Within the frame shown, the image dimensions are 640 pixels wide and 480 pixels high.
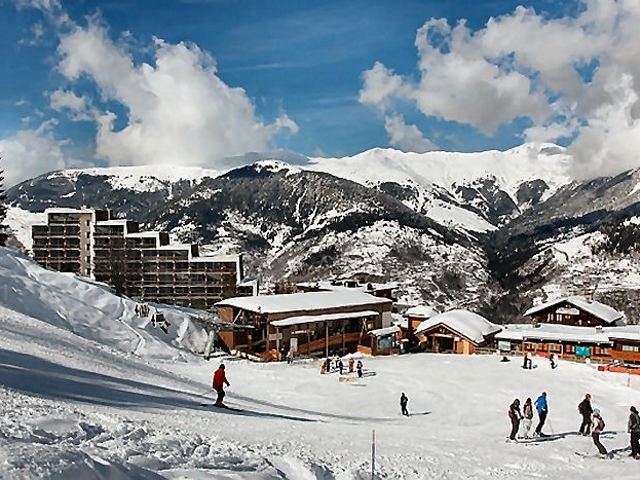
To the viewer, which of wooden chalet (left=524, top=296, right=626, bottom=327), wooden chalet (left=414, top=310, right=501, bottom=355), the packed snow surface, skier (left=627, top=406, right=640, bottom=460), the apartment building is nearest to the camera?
the packed snow surface

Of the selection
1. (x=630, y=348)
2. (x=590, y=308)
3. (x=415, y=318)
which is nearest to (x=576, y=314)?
(x=590, y=308)

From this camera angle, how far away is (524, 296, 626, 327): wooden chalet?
6475cm

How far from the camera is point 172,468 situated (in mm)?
8648

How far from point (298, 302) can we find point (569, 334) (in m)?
24.6

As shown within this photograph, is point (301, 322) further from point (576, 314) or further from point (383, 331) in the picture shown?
point (576, 314)

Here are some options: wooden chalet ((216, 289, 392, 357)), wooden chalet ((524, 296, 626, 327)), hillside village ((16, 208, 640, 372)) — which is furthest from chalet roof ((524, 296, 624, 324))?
wooden chalet ((216, 289, 392, 357))

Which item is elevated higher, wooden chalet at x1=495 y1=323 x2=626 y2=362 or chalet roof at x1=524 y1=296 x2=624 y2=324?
chalet roof at x1=524 y1=296 x2=624 y2=324

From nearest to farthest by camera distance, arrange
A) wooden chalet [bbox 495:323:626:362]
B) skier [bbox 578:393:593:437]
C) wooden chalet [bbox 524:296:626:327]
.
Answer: skier [bbox 578:393:593:437], wooden chalet [bbox 495:323:626:362], wooden chalet [bbox 524:296:626:327]

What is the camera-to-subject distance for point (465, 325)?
5484cm

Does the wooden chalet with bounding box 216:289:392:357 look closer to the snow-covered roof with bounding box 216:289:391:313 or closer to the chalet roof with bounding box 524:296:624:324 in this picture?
the snow-covered roof with bounding box 216:289:391:313

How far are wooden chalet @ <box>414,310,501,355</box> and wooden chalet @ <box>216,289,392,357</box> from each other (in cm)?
461

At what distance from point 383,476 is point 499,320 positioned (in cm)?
12098

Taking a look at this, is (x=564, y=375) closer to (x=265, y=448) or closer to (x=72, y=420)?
(x=265, y=448)

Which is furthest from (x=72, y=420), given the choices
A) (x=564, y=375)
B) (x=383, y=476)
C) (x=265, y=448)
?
(x=564, y=375)
